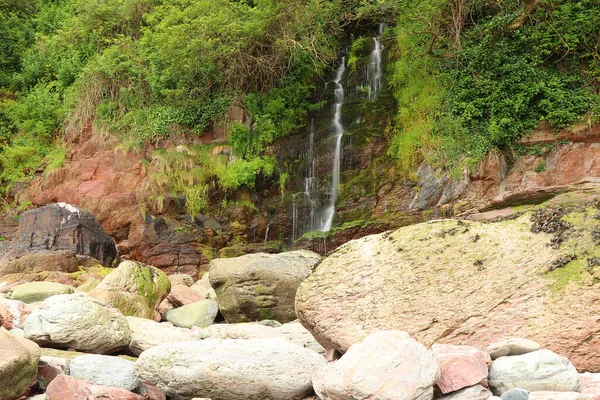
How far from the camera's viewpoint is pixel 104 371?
17.3 ft

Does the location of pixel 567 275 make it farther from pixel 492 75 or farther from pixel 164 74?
pixel 164 74

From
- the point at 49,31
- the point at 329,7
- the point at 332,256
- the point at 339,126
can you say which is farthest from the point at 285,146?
the point at 49,31

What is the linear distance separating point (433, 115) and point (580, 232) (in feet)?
38.5

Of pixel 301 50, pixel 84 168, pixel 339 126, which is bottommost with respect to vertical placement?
pixel 84 168

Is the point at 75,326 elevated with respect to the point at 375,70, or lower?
lower

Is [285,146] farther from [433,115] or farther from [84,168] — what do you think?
[84,168]

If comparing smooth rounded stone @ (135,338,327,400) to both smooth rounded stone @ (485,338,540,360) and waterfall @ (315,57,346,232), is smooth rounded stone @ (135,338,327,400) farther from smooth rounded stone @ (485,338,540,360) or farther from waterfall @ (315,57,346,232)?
waterfall @ (315,57,346,232)

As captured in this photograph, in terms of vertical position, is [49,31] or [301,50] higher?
[49,31]

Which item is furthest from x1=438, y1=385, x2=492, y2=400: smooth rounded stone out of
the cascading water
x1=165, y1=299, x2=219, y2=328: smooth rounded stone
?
the cascading water

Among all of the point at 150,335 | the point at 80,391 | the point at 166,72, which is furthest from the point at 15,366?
the point at 166,72

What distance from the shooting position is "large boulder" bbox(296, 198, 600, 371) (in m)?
4.78

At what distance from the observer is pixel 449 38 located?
54.7 feet

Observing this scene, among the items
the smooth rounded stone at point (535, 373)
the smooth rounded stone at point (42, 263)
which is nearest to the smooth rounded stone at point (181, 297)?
the smooth rounded stone at point (42, 263)

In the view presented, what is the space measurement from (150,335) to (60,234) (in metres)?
8.50
